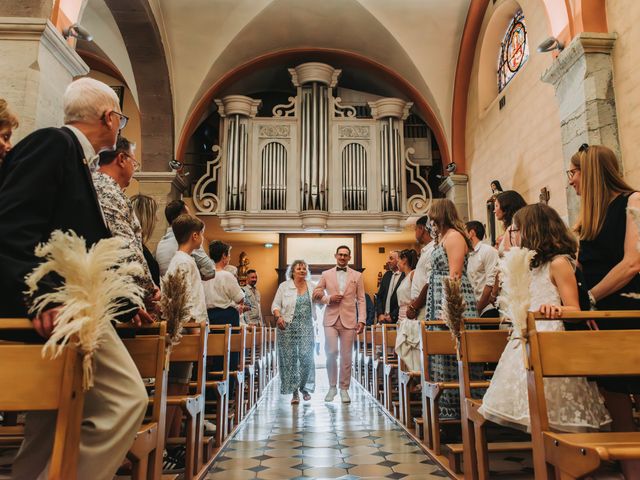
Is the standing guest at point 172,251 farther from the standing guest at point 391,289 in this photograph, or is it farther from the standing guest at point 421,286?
the standing guest at point 391,289

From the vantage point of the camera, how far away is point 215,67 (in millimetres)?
9586

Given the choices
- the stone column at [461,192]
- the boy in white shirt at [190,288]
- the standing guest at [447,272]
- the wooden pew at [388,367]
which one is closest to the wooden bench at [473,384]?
the standing guest at [447,272]

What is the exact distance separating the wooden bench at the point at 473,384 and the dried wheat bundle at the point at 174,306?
1.38 meters

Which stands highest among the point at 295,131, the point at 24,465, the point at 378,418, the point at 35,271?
the point at 295,131

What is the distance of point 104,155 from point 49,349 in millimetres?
1314

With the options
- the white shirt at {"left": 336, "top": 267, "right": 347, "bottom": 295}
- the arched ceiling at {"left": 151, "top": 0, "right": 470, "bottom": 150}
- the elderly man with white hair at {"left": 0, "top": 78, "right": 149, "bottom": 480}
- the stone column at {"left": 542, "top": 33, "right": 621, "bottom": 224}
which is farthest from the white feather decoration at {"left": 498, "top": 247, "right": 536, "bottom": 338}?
the arched ceiling at {"left": 151, "top": 0, "right": 470, "bottom": 150}

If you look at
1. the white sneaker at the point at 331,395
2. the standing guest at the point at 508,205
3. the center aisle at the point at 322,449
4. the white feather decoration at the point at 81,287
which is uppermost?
the standing guest at the point at 508,205

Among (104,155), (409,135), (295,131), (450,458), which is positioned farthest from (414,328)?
(409,135)

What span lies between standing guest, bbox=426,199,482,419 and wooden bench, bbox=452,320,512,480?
65cm

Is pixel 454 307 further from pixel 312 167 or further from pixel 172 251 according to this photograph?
pixel 312 167

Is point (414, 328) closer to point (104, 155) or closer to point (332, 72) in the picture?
point (104, 155)

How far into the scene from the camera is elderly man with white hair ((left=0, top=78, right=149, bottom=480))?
1338 mm

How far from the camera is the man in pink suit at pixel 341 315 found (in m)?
5.82

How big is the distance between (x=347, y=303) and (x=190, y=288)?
312 centimetres
